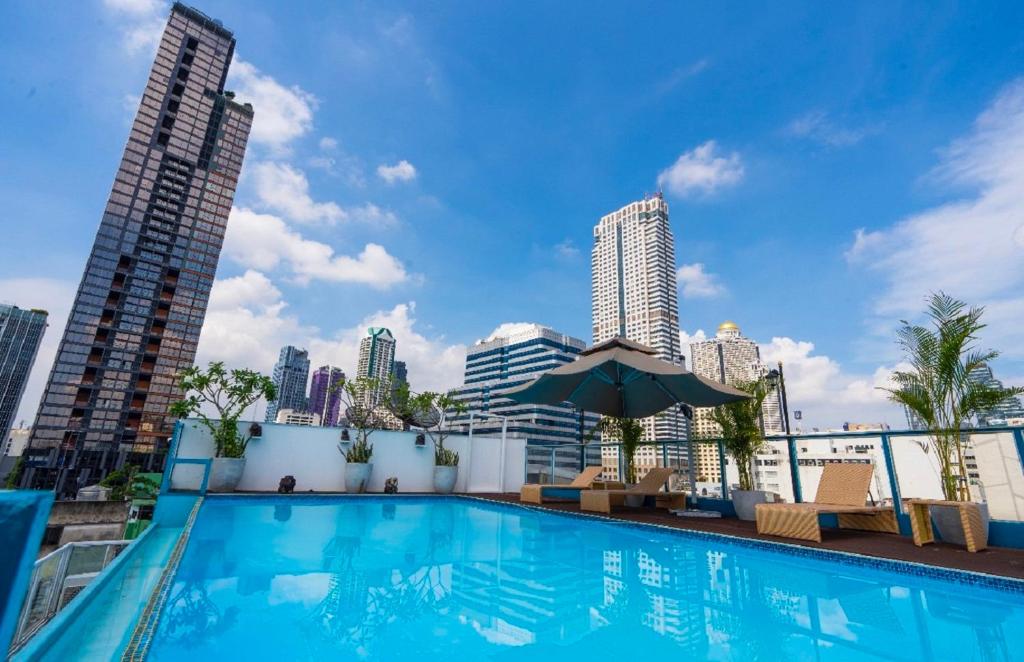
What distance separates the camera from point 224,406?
986 cm

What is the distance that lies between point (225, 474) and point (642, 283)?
117870 mm

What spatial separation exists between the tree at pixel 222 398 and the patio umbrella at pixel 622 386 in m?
5.75

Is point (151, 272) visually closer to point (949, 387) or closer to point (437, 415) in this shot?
point (437, 415)

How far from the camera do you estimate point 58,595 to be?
376 centimetres

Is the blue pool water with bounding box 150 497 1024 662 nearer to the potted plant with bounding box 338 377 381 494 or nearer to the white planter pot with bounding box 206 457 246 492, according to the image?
the white planter pot with bounding box 206 457 246 492

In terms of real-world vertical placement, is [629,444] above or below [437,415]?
below

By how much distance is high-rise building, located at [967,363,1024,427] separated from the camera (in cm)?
589

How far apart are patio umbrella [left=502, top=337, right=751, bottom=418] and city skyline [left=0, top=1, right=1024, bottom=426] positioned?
95.7 inches

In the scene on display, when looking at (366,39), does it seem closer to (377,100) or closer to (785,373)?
(377,100)

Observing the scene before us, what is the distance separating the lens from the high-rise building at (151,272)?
53719mm

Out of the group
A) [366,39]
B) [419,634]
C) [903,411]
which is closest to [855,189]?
[903,411]

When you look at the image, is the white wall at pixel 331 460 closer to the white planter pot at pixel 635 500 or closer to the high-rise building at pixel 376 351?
the white planter pot at pixel 635 500

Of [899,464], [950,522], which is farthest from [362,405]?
[950,522]

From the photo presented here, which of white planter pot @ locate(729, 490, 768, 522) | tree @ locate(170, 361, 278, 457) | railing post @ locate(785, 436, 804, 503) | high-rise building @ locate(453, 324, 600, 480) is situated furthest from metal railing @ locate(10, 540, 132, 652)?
high-rise building @ locate(453, 324, 600, 480)
